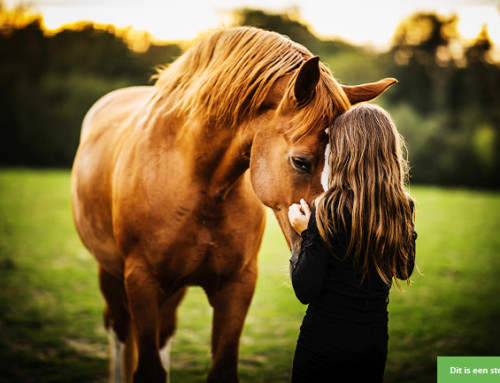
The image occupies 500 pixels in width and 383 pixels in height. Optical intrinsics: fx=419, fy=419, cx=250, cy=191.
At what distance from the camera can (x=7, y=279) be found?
229 inches

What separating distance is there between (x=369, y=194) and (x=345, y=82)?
88.5 ft

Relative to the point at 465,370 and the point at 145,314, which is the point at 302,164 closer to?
the point at 145,314

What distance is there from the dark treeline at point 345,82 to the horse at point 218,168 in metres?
21.8

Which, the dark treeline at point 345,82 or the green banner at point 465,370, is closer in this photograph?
the green banner at point 465,370

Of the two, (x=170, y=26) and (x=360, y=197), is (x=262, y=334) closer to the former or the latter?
(x=360, y=197)

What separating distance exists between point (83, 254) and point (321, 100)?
272 inches

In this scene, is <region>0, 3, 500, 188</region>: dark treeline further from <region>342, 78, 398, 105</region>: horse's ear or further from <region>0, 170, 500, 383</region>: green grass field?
<region>342, 78, 398, 105</region>: horse's ear

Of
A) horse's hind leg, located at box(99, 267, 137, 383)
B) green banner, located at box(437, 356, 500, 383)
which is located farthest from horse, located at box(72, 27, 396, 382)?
green banner, located at box(437, 356, 500, 383)

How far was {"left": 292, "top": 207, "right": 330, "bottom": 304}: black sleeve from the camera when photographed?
1707mm

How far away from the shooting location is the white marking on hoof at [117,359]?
3240mm

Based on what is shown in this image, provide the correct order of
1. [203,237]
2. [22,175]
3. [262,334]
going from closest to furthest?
[203,237] < [262,334] < [22,175]

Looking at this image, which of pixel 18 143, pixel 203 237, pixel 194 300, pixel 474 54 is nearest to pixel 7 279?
pixel 194 300

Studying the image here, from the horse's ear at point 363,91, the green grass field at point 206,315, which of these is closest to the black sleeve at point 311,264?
the green grass field at point 206,315

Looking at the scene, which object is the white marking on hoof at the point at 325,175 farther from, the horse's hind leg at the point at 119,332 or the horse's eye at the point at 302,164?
the horse's hind leg at the point at 119,332
